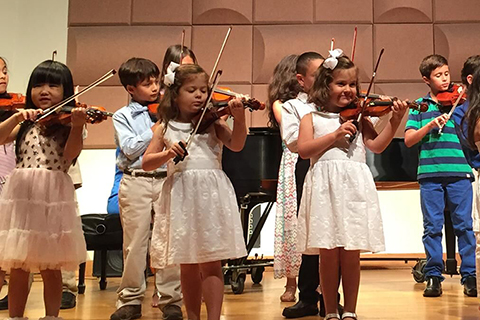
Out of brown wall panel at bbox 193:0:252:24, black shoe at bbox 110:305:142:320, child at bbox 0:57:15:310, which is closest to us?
black shoe at bbox 110:305:142:320

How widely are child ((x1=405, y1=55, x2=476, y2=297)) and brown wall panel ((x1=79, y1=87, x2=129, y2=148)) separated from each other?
8.96 ft

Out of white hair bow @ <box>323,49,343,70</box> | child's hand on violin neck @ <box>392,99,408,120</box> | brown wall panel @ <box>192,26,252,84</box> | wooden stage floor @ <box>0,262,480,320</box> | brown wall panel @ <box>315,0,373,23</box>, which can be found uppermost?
brown wall panel @ <box>315,0,373,23</box>

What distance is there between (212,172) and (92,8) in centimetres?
370

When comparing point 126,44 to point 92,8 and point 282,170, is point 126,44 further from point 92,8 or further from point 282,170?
point 282,170

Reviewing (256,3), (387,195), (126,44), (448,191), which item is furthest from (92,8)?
(448,191)

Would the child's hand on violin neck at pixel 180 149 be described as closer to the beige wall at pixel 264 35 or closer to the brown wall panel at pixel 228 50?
the beige wall at pixel 264 35

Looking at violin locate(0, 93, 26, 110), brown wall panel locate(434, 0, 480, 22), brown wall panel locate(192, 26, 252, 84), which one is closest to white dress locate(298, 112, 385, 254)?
violin locate(0, 93, 26, 110)

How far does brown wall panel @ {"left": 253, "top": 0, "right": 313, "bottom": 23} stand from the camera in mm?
5254

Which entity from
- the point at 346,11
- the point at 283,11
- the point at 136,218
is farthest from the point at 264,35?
the point at 136,218

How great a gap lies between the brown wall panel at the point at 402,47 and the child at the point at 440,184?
190 centimetres

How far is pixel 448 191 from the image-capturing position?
10.7 feet

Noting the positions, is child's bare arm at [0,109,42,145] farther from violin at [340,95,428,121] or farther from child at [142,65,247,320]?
violin at [340,95,428,121]

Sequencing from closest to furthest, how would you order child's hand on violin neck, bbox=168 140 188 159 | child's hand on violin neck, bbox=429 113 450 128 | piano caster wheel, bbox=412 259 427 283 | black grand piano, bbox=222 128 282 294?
child's hand on violin neck, bbox=168 140 188 159 → child's hand on violin neck, bbox=429 113 450 128 → black grand piano, bbox=222 128 282 294 → piano caster wheel, bbox=412 259 427 283

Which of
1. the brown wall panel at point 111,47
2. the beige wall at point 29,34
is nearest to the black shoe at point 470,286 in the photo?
the brown wall panel at point 111,47
